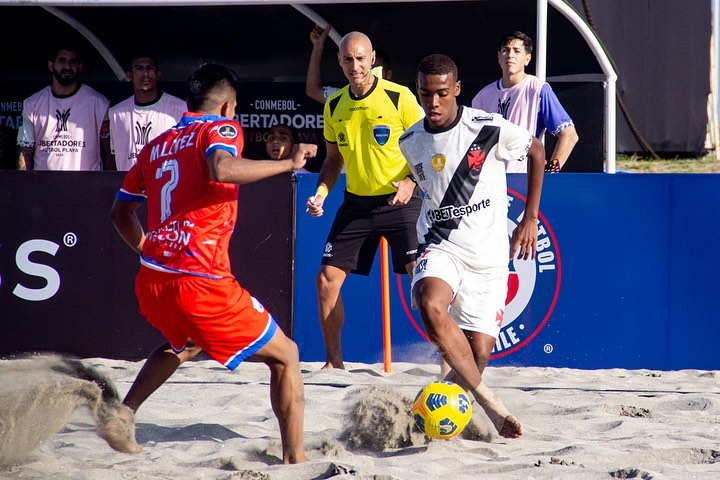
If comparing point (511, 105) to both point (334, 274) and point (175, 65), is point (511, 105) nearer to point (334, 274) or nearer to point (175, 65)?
point (334, 274)

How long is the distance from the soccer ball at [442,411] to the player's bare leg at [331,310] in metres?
2.19

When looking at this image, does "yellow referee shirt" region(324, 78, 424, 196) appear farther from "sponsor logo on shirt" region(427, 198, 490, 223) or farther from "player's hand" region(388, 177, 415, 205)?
"sponsor logo on shirt" region(427, 198, 490, 223)

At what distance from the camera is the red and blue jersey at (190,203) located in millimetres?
4410

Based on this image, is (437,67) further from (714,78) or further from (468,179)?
(714,78)

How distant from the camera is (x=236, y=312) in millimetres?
4406

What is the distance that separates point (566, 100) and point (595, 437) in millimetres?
4485

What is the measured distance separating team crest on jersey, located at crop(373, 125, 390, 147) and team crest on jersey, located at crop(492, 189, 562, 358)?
1.13 m

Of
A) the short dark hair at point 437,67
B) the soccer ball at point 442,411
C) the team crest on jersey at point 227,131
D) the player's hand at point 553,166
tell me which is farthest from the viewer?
the player's hand at point 553,166

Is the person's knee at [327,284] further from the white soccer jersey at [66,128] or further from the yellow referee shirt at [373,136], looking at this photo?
the white soccer jersey at [66,128]

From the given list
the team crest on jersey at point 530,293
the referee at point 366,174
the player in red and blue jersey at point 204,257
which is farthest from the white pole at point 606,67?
the player in red and blue jersey at point 204,257

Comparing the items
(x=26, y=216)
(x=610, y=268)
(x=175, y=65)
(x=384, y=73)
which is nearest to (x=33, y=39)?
(x=175, y=65)

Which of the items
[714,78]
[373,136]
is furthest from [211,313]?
[714,78]

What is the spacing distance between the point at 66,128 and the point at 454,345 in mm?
5017

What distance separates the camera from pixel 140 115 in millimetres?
8398
